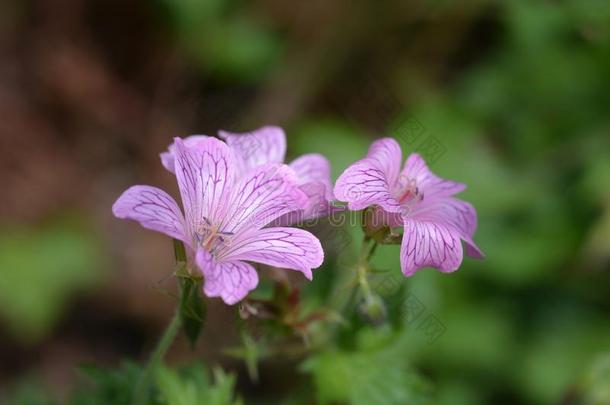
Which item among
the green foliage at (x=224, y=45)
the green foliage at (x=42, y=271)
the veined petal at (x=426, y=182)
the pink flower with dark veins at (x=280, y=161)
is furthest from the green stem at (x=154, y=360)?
the green foliage at (x=224, y=45)

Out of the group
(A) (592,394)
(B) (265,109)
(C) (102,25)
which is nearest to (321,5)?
(B) (265,109)

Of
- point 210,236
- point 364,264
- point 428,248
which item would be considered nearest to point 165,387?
point 210,236

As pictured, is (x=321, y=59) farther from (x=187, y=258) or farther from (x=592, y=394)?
(x=187, y=258)

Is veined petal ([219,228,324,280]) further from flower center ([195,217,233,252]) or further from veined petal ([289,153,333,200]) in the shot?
veined petal ([289,153,333,200])

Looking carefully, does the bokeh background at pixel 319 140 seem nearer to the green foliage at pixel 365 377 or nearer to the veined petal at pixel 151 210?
the green foliage at pixel 365 377

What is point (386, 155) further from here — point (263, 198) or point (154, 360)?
point (154, 360)

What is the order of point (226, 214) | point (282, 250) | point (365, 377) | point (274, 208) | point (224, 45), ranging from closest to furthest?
point (282, 250), point (274, 208), point (226, 214), point (365, 377), point (224, 45)

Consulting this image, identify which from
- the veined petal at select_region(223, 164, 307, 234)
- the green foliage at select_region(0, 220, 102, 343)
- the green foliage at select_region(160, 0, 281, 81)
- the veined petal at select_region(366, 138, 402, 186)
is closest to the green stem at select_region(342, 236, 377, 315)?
the veined petal at select_region(366, 138, 402, 186)
